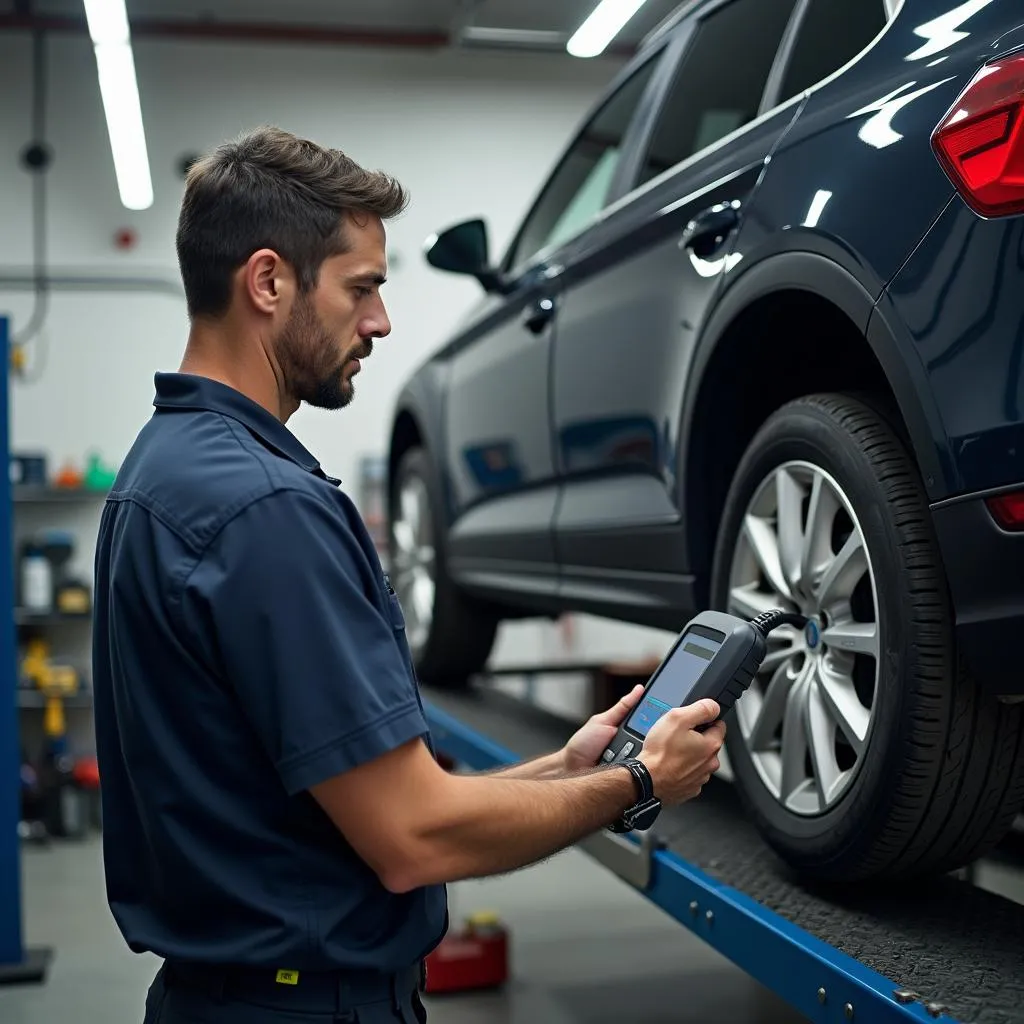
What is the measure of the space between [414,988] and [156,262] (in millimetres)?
6631

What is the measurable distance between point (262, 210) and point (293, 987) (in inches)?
27.8

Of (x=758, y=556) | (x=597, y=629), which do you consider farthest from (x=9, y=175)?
(x=758, y=556)

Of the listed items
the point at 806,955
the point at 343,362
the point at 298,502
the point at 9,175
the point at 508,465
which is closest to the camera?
the point at 298,502

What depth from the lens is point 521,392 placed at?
2.91 meters

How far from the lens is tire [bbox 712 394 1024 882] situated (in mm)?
1478

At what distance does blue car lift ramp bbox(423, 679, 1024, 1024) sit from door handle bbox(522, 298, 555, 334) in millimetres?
1061

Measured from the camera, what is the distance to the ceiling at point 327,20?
6.99m

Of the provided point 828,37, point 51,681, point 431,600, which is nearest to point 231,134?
point 51,681

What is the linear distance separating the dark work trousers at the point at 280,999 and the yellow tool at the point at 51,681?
5.67m

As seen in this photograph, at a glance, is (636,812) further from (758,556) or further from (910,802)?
(758,556)

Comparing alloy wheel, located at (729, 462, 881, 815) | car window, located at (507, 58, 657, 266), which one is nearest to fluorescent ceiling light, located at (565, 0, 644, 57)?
car window, located at (507, 58, 657, 266)

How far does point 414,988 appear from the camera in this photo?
1278 millimetres

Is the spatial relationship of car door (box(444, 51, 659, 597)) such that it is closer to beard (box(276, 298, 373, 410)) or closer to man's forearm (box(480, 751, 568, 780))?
man's forearm (box(480, 751, 568, 780))

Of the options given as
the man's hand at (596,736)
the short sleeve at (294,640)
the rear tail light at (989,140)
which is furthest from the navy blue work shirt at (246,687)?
the rear tail light at (989,140)
